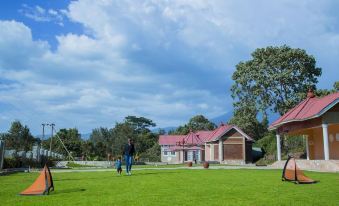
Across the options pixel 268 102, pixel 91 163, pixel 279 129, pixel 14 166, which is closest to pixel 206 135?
pixel 268 102

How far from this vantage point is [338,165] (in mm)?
25406

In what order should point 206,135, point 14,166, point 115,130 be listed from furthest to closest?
1. point 115,130
2. point 206,135
3. point 14,166

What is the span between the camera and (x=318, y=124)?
93.9 feet

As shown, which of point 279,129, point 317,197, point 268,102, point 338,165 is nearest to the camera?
point 317,197

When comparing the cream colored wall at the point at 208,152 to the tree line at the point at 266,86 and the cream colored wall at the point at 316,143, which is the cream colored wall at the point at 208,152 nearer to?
the tree line at the point at 266,86

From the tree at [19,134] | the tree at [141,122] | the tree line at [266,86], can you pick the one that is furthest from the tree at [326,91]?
the tree at [141,122]

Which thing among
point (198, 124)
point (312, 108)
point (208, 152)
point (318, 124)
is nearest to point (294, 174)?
point (318, 124)

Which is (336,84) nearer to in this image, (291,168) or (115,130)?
(291,168)

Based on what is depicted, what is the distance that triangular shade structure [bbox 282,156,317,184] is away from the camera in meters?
13.8

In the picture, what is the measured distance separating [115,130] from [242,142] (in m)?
48.0

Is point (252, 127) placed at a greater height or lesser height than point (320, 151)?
greater

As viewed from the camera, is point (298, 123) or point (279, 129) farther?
point (279, 129)

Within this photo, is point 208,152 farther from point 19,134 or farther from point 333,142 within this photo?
point 333,142

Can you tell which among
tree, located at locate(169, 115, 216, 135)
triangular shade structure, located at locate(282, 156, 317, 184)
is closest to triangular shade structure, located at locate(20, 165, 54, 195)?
triangular shade structure, located at locate(282, 156, 317, 184)
